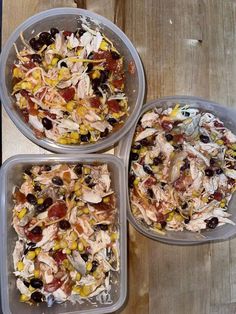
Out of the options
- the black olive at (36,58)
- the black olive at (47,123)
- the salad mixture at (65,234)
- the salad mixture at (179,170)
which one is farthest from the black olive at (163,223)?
the black olive at (36,58)

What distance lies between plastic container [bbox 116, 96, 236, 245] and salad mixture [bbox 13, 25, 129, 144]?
58mm

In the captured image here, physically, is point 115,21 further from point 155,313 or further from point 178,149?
point 155,313

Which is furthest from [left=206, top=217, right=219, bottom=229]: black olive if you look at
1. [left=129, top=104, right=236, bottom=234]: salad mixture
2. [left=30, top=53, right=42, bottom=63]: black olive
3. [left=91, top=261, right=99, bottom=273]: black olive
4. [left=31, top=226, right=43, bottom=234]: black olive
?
[left=30, top=53, right=42, bottom=63]: black olive

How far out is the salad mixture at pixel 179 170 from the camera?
106cm

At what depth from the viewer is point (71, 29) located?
105cm

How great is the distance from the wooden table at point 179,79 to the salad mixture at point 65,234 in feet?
0.26

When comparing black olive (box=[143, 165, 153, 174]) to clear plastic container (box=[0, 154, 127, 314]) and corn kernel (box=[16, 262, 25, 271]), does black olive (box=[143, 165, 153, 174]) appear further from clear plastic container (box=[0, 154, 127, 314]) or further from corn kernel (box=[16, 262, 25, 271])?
corn kernel (box=[16, 262, 25, 271])

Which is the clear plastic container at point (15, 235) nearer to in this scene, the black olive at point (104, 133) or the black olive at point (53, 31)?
the black olive at point (104, 133)

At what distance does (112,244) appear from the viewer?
3.38 ft

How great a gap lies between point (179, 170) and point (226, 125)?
159 mm

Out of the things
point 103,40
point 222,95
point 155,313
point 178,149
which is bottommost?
point 155,313

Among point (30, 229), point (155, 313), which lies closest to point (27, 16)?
point (30, 229)

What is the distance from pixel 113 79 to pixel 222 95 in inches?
11.5

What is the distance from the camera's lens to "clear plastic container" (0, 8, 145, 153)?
3.21 feet
